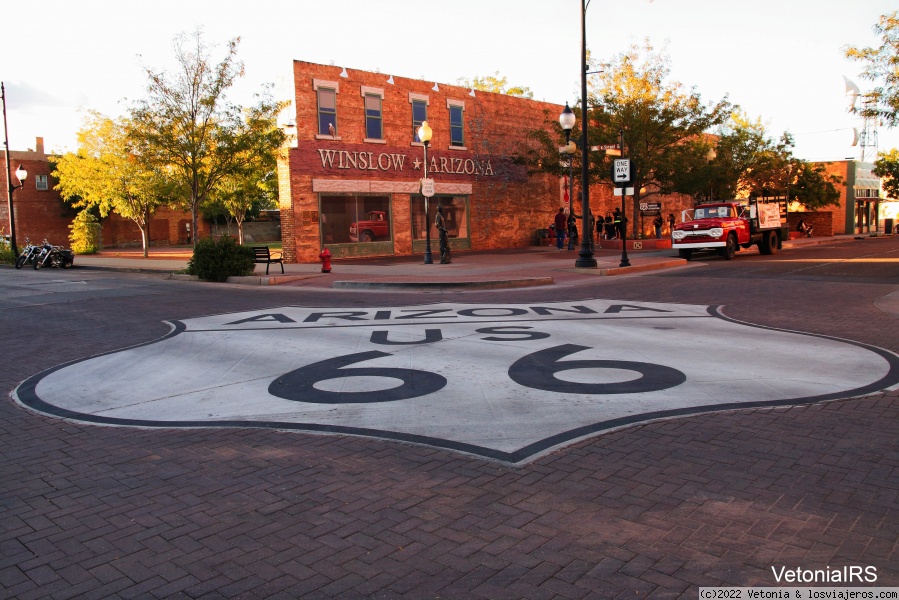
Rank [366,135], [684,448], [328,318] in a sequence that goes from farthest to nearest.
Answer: [366,135] < [328,318] < [684,448]

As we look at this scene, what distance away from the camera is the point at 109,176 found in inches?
1403

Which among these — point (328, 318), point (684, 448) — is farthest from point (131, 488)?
point (328, 318)

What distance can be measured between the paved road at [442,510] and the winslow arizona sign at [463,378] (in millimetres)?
347

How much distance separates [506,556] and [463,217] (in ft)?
102

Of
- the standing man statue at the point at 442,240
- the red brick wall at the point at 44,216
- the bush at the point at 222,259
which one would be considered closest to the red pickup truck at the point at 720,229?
the standing man statue at the point at 442,240

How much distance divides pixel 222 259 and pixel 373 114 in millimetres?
11387

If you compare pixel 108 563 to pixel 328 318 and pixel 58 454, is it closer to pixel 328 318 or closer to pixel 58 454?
pixel 58 454

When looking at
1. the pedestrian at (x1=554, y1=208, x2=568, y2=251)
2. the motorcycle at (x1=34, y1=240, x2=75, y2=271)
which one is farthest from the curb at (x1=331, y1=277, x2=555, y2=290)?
the motorcycle at (x1=34, y1=240, x2=75, y2=271)

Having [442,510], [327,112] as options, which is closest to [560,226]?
[327,112]

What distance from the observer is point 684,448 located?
5.23 metres

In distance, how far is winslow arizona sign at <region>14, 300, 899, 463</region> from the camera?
19.9 ft

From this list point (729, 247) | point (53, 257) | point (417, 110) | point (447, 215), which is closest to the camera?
point (729, 247)

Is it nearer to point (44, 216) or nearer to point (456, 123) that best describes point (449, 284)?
point (456, 123)

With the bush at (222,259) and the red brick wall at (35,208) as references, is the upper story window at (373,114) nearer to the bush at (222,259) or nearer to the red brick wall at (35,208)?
the bush at (222,259)
